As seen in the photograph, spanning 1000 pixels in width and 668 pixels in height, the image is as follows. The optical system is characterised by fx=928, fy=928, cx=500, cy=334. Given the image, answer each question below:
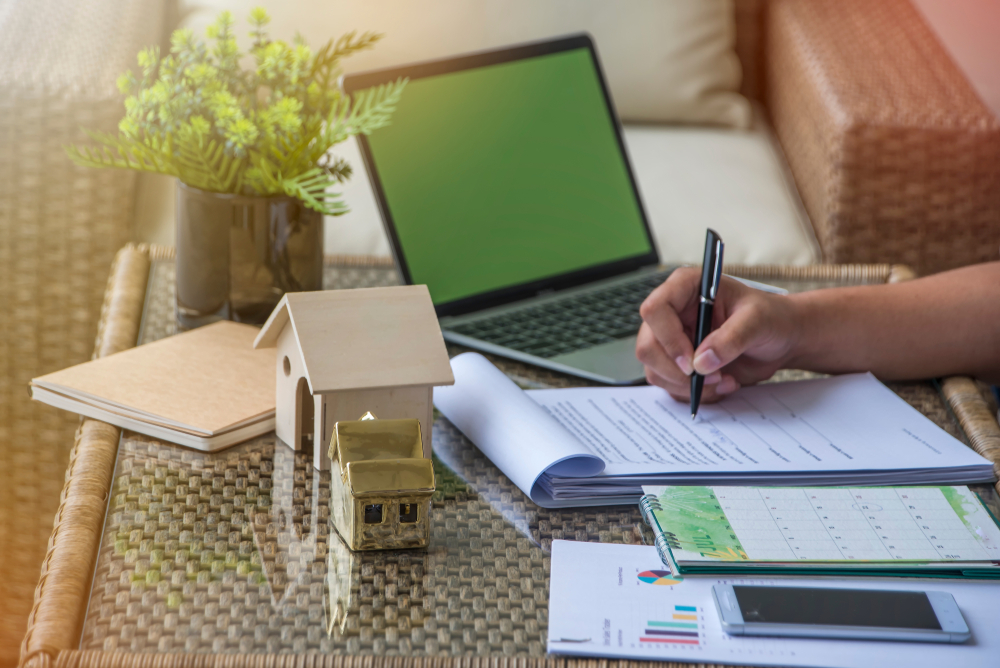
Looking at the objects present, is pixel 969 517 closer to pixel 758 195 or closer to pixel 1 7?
pixel 758 195

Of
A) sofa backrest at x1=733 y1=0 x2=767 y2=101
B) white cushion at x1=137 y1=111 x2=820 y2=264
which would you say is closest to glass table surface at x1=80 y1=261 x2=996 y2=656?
white cushion at x1=137 y1=111 x2=820 y2=264

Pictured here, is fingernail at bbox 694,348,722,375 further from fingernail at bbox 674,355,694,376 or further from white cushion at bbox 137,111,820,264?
white cushion at bbox 137,111,820,264

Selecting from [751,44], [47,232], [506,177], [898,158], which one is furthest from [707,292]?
[751,44]

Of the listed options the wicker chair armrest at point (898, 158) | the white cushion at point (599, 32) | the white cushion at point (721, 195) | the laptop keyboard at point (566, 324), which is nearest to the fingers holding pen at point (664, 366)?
the laptop keyboard at point (566, 324)

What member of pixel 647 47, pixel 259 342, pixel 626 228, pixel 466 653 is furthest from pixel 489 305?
pixel 647 47

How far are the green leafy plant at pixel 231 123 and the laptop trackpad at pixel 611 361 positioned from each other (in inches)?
10.0

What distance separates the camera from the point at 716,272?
29.5 inches

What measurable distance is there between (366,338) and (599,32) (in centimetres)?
119

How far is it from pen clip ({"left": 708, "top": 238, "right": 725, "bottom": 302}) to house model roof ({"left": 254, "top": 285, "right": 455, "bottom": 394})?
0.77 ft

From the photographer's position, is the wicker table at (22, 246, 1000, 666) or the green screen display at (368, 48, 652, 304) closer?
the wicker table at (22, 246, 1000, 666)

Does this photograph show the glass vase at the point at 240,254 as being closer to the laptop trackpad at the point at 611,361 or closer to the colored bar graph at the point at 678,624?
the laptop trackpad at the point at 611,361

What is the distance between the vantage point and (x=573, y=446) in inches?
25.0

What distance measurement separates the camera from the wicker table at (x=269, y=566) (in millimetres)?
510

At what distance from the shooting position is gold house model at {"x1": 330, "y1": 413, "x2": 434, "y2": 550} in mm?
558
